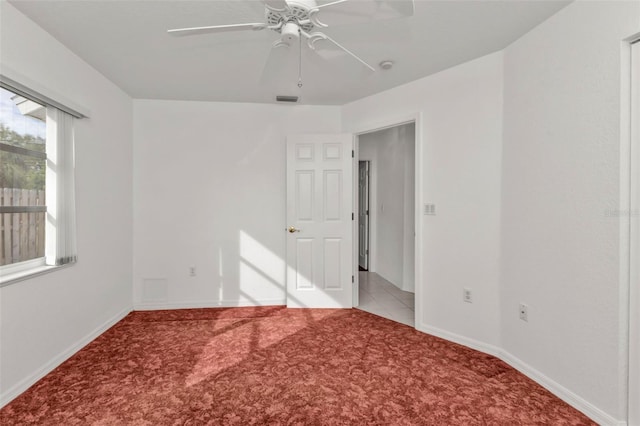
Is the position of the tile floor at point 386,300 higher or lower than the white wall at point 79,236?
lower

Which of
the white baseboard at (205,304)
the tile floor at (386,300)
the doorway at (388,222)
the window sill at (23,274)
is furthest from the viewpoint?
the doorway at (388,222)

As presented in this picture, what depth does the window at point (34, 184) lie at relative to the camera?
202cm

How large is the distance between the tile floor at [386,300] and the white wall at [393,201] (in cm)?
22

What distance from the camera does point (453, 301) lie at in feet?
9.12

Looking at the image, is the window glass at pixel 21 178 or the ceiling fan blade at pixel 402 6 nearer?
the ceiling fan blade at pixel 402 6

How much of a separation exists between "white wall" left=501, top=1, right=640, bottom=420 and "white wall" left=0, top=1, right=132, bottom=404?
11.7 feet

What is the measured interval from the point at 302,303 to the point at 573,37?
3382 millimetres

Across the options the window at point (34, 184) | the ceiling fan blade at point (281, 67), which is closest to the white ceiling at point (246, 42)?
the ceiling fan blade at point (281, 67)

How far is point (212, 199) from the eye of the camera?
370 centimetres

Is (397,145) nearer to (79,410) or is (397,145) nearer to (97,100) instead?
(97,100)

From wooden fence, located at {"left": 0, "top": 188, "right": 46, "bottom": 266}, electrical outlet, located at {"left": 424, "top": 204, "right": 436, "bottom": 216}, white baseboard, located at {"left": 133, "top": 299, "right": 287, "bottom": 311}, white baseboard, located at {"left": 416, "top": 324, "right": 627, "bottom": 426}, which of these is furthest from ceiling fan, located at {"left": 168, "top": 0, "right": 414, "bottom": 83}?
white baseboard, located at {"left": 133, "top": 299, "right": 287, "bottom": 311}

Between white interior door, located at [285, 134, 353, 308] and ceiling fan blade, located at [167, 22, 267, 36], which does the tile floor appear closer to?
white interior door, located at [285, 134, 353, 308]

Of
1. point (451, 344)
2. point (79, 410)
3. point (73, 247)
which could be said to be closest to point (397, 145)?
point (451, 344)

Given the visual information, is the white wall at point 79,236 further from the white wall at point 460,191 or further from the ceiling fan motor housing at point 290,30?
the white wall at point 460,191
